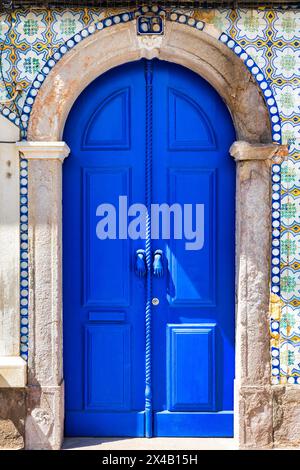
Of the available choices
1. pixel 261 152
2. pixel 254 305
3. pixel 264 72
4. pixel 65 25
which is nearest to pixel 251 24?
pixel 264 72

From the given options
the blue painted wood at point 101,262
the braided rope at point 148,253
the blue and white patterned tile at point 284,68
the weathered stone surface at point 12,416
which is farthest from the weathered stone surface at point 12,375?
the blue and white patterned tile at point 284,68

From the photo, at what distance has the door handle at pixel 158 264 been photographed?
4.17 m

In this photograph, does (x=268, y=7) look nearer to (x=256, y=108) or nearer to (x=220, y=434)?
(x=256, y=108)

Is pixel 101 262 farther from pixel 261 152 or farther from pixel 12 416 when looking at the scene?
pixel 261 152

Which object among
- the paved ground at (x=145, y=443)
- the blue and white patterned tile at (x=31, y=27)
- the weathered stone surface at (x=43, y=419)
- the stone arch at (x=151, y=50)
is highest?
the blue and white patterned tile at (x=31, y=27)

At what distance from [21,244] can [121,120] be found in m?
1.10

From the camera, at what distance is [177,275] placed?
4.26m

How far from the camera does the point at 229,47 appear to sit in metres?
4.06

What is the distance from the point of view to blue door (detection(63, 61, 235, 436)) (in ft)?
14.0

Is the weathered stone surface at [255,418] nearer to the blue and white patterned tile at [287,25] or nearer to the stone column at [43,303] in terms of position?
the stone column at [43,303]

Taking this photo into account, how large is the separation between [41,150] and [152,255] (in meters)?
1.04

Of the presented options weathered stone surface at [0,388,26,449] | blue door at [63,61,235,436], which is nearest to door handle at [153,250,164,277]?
blue door at [63,61,235,436]

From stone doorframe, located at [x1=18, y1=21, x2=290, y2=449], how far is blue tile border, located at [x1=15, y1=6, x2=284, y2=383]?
1.5 inches

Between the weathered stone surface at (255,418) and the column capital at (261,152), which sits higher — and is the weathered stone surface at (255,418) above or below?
below
